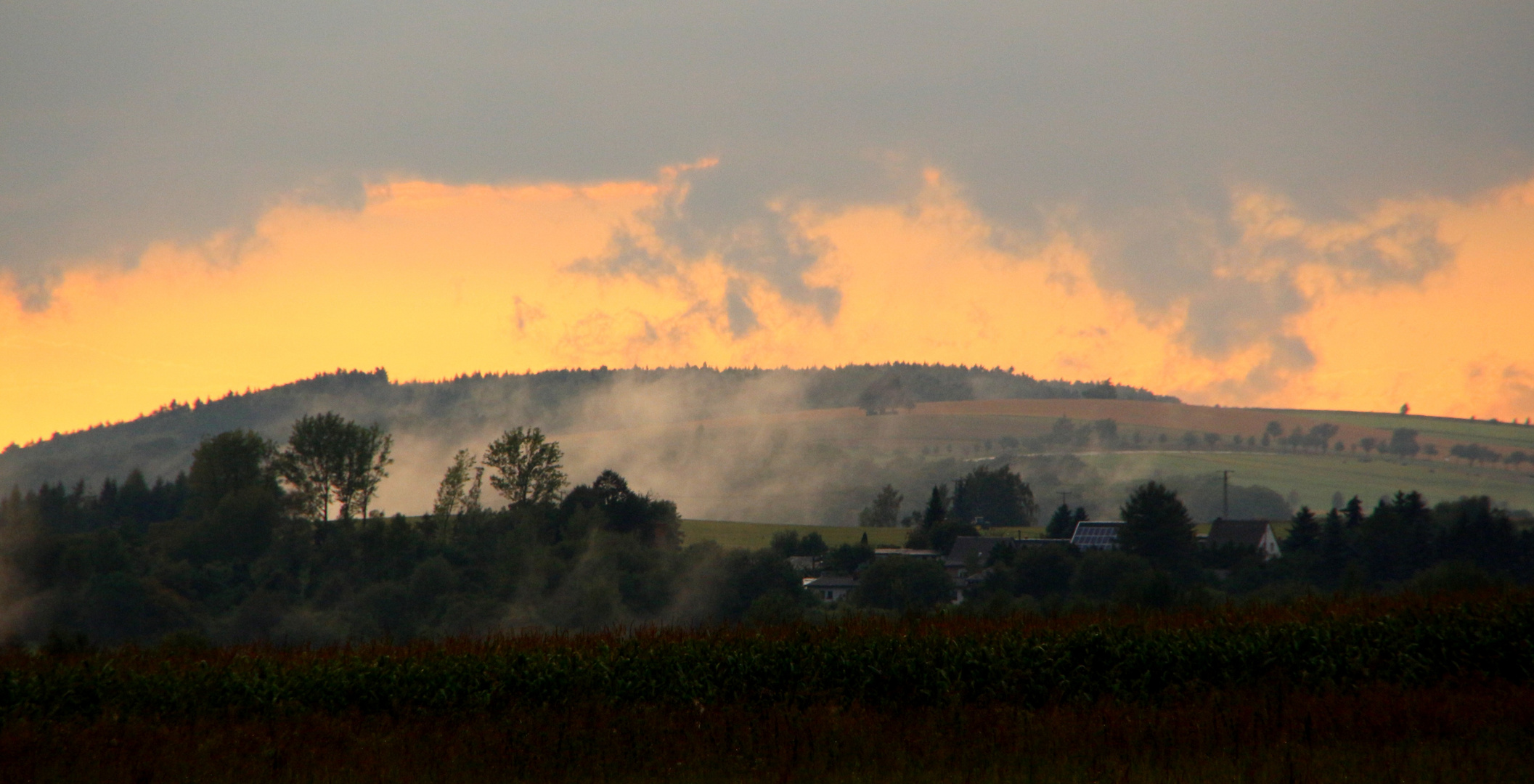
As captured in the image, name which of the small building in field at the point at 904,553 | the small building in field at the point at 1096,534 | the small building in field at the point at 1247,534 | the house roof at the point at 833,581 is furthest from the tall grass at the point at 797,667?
the small building in field at the point at 1247,534

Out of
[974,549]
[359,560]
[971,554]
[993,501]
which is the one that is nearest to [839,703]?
[971,554]

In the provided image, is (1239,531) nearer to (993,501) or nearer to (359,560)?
(993,501)

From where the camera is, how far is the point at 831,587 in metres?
123

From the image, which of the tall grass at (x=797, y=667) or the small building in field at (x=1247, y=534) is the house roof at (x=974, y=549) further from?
the tall grass at (x=797, y=667)

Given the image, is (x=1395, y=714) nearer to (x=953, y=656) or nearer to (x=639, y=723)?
(x=953, y=656)

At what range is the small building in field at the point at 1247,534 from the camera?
5167 inches

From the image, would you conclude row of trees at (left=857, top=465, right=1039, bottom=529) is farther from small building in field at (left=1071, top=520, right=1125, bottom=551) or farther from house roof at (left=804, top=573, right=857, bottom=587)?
house roof at (left=804, top=573, right=857, bottom=587)

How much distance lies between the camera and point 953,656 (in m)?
24.8

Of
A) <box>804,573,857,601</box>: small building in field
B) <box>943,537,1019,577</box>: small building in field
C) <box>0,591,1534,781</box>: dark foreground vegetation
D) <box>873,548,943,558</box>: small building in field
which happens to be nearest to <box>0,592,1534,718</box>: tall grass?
<box>0,591,1534,781</box>: dark foreground vegetation

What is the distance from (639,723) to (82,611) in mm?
103849

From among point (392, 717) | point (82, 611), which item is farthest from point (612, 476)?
point (392, 717)

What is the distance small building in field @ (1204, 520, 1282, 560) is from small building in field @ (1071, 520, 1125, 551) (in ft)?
31.4

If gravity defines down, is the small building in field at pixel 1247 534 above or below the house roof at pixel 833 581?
above

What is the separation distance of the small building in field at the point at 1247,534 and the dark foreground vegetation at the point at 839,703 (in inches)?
4260
